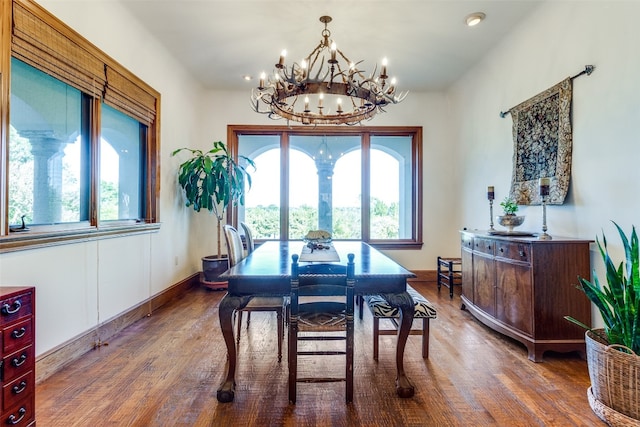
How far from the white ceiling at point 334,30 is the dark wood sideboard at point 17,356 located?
8.98 ft

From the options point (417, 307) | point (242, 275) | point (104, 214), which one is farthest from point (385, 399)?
point (104, 214)

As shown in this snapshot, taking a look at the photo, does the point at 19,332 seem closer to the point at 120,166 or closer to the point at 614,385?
the point at 120,166

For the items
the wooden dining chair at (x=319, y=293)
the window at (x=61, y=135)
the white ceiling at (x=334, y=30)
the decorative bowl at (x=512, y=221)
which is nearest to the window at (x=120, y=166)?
the window at (x=61, y=135)

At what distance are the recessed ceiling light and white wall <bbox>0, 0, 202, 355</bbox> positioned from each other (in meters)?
3.23

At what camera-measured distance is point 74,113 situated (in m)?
2.65

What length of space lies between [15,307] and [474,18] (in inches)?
159

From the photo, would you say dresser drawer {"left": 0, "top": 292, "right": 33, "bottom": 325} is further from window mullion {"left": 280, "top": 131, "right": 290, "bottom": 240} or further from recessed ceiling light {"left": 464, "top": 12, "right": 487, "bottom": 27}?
recessed ceiling light {"left": 464, "top": 12, "right": 487, "bottom": 27}

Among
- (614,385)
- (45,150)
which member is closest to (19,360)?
(45,150)

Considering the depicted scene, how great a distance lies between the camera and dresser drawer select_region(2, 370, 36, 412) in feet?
4.91

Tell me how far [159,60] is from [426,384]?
13.6 ft

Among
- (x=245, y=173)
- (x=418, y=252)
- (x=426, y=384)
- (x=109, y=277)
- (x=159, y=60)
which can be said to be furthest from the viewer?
(x=418, y=252)

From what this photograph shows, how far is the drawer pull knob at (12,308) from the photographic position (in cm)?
149

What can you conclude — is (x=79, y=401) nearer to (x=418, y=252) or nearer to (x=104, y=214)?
(x=104, y=214)

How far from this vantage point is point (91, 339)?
2684mm
